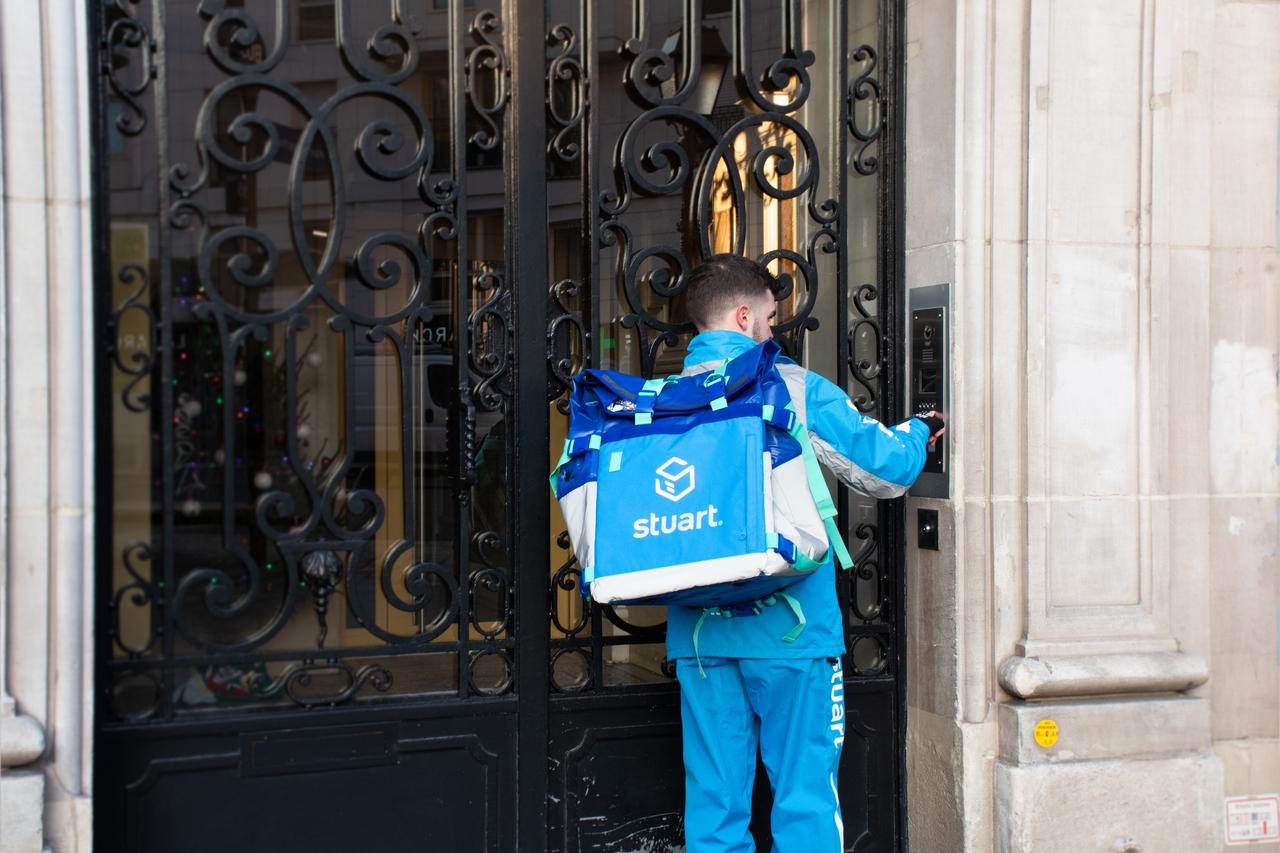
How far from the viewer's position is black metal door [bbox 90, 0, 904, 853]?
3.78 meters

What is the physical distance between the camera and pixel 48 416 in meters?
3.44

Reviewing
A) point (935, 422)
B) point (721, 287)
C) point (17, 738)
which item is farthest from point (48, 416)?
point (935, 422)

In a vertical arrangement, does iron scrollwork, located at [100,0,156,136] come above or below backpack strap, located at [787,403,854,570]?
above

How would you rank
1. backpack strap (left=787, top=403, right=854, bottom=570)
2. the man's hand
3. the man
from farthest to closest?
the man's hand, the man, backpack strap (left=787, top=403, right=854, bottom=570)

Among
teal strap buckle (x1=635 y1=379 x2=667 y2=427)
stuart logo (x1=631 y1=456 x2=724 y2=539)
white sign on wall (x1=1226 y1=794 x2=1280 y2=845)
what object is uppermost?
teal strap buckle (x1=635 y1=379 x2=667 y2=427)

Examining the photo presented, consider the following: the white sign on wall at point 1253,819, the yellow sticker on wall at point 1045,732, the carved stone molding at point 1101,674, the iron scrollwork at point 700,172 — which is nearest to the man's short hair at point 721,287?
the iron scrollwork at point 700,172

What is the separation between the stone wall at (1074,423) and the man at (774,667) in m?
0.68

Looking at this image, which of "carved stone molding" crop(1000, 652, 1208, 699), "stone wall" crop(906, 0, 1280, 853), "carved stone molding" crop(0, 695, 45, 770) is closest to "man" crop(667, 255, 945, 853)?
"stone wall" crop(906, 0, 1280, 853)

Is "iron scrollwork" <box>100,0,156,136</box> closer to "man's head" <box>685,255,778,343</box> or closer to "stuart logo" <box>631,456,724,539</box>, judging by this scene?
"man's head" <box>685,255,778,343</box>

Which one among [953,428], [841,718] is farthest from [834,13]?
[841,718]

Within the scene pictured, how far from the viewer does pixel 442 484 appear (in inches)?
161

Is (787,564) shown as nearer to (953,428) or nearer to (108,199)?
(953,428)

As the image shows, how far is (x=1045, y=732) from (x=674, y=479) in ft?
5.58

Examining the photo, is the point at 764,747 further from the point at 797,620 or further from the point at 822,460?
the point at 822,460
